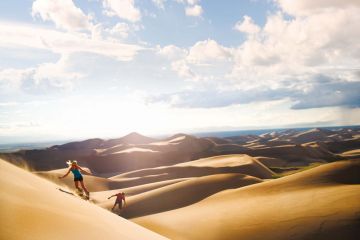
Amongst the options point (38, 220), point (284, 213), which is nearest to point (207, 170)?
point (284, 213)

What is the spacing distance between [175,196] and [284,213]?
10.4 m

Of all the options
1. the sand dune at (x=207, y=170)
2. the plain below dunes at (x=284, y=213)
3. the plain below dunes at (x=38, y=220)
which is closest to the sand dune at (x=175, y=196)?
the plain below dunes at (x=284, y=213)

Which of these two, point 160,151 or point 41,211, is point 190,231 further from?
point 160,151

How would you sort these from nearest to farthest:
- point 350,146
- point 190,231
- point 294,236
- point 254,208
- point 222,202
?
point 294,236, point 190,231, point 254,208, point 222,202, point 350,146

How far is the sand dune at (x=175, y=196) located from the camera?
70.8ft

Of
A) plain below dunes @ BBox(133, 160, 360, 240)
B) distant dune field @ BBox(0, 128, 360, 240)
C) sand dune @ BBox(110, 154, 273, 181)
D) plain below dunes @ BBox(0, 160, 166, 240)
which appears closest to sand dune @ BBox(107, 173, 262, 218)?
distant dune field @ BBox(0, 128, 360, 240)

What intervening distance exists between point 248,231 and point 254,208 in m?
2.86

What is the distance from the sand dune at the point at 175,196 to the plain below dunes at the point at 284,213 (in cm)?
288

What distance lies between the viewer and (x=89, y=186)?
4209 cm

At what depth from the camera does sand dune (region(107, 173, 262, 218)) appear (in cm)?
2159

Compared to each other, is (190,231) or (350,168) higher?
(350,168)

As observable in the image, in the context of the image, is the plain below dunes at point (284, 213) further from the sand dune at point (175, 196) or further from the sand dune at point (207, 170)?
the sand dune at point (207, 170)

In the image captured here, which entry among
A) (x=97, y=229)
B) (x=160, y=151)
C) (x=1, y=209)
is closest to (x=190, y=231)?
(x=97, y=229)

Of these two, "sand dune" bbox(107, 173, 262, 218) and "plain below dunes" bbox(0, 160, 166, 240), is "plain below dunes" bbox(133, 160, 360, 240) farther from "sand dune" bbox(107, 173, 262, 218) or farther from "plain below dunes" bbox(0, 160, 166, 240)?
"plain below dunes" bbox(0, 160, 166, 240)
